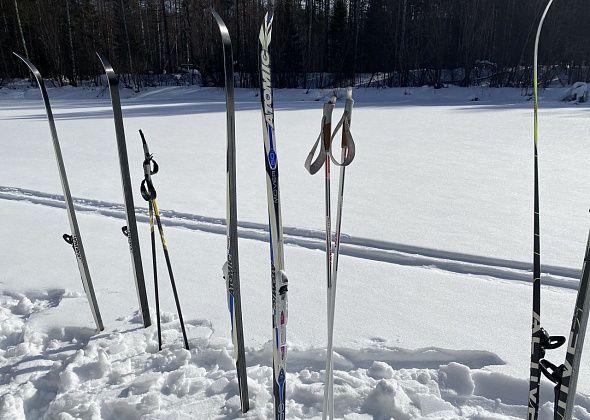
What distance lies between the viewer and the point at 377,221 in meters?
4.31

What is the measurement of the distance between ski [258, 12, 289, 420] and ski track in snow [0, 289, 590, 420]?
0.29 meters

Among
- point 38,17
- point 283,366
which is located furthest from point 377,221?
point 38,17

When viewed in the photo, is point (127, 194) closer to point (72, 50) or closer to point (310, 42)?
point (310, 42)

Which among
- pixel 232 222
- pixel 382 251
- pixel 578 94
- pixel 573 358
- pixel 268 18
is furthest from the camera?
pixel 578 94

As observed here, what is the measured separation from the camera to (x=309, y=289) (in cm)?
293

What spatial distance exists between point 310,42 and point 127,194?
946 inches

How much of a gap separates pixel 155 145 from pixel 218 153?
1.55 m

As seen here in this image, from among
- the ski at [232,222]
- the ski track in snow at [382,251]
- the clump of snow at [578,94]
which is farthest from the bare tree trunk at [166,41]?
the ski at [232,222]

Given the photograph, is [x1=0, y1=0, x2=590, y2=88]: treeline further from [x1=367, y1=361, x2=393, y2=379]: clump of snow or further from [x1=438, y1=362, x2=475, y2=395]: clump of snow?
[x1=438, y1=362, x2=475, y2=395]: clump of snow

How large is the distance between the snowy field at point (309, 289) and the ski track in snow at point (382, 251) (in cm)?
2

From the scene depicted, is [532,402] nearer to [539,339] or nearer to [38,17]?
[539,339]

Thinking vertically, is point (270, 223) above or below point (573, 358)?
above

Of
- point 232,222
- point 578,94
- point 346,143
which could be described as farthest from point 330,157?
point 578,94

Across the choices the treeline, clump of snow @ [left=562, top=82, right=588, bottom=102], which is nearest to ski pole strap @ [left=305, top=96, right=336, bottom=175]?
clump of snow @ [left=562, top=82, right=588, bottom=102]
